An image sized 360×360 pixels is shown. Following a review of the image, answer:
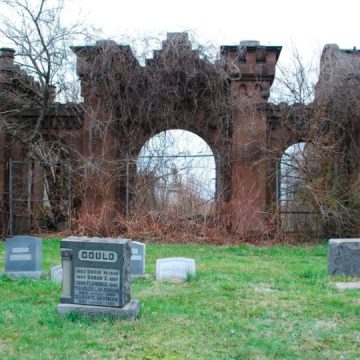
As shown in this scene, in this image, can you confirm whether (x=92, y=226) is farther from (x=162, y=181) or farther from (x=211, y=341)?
(x=211, y=341)

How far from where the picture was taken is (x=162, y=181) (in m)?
15.9

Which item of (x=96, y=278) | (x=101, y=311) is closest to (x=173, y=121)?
(x=96, y=278)

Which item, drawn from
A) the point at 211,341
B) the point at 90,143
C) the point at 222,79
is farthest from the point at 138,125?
the point at 211,341

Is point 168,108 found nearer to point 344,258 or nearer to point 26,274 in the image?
point 26,274

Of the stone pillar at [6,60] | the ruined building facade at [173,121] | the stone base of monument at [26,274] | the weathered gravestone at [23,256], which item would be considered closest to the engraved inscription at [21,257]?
the weathered gravestone at [23,256]

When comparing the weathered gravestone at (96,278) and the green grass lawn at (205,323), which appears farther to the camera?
the weathered gravestone at (96,278)

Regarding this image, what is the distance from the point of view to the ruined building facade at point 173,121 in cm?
1571

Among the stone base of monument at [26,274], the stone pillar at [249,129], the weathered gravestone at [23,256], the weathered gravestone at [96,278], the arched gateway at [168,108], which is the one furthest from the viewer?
the arched gateway at [168,108]

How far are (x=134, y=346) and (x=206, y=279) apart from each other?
3817mm

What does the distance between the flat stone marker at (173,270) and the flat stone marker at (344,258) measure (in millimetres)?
2474

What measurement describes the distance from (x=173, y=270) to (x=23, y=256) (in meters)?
2.64

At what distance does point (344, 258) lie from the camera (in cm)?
912

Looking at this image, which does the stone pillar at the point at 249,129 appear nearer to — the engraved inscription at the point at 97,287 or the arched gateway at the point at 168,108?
the arched gateway at the point at 168,108

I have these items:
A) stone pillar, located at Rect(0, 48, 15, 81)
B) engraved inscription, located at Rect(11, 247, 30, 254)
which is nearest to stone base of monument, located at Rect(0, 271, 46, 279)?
engraved inscription, located at Rect(11, 247, 30, 254)
